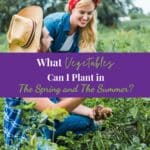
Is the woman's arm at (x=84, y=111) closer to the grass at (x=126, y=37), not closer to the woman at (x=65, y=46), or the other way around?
the woman at (x=65, y=46)

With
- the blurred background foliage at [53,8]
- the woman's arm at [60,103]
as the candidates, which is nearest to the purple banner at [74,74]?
the woman's arm at [60,103]

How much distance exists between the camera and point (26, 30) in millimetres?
3637

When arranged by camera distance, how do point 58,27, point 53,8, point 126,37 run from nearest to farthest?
point 58,27
point 53,8
point 126,37

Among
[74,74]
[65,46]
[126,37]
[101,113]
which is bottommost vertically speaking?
[101,113]

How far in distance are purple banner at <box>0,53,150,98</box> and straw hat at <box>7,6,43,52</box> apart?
0.05 meters

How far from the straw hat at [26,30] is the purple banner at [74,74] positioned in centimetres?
5

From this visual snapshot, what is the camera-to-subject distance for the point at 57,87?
370 centimetres

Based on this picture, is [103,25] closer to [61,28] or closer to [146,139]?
[61,28]

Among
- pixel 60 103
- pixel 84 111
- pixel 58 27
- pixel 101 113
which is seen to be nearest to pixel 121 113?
pixel 101 113

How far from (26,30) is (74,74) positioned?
355 mm

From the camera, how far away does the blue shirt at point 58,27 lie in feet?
11.9

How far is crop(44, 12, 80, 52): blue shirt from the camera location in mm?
3627

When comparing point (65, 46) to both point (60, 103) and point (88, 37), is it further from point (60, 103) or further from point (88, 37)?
point (60, 103)

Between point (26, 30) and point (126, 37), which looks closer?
point (26, 30)
